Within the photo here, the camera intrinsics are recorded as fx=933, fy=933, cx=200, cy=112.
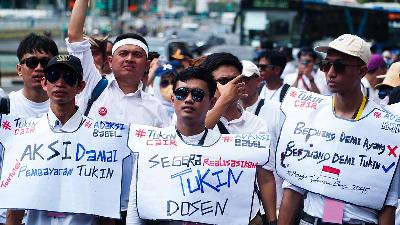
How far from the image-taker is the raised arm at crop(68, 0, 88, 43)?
21.1 ft

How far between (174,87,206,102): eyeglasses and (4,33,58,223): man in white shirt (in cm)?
136

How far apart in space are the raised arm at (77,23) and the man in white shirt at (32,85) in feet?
0.63

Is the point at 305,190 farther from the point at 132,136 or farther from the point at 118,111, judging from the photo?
the point at 118,111

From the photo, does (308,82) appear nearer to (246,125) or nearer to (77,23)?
(246,125)

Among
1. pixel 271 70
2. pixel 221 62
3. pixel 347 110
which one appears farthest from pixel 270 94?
pixel 347 110

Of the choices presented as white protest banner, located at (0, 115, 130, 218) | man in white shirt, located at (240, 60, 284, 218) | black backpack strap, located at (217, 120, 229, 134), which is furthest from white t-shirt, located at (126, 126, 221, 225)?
man in white shirt, located at (240, 60, 284, 218)

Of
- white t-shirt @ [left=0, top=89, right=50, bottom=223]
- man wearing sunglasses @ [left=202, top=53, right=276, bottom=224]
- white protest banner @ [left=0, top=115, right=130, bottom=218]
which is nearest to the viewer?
white protest banner @ [left=0, top=115, right=130, bottom=218]

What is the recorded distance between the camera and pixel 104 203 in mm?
5352

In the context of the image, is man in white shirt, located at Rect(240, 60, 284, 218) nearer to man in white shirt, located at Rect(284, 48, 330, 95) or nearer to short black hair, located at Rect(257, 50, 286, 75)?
short black hair, located at Rect(257, 50, 286, 75)

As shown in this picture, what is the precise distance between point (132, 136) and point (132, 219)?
1.57 ft

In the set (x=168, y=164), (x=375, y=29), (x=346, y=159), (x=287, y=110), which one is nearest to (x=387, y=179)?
(x=346, y=159)

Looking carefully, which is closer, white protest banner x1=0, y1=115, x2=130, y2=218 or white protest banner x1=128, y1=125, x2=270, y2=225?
white protest banner x1=128, y1=125, x2=270, y2=225

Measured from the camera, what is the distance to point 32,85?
245 inches

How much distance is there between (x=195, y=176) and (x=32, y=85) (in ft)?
5.19
